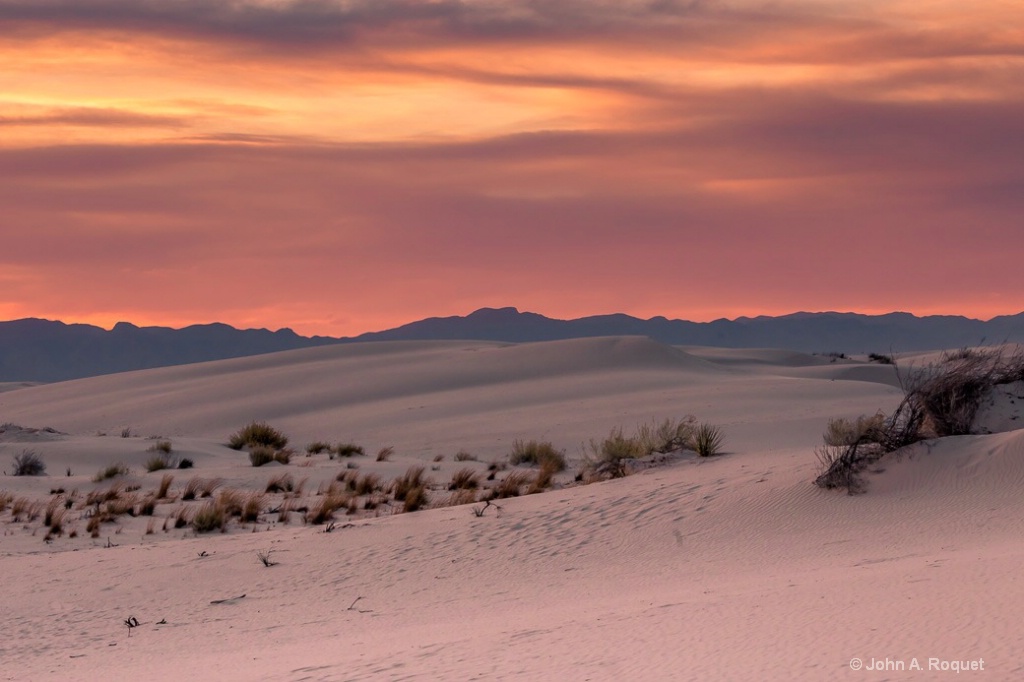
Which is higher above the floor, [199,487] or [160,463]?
[160,463]

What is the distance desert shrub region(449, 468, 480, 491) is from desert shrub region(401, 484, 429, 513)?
940 millimetres

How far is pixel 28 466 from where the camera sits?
24281mm

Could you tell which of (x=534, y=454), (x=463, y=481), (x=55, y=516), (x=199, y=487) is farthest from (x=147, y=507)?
(x=534, y=454)

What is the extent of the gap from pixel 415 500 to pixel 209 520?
10.3 ft

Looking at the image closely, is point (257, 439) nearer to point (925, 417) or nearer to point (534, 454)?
point (534, 454)

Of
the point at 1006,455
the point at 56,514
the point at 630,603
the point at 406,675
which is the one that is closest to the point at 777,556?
the point at 630,603

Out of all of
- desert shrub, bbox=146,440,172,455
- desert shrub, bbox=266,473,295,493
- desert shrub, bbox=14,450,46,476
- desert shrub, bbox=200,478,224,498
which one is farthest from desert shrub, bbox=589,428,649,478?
desert shrub, bbox=14,450,46,476

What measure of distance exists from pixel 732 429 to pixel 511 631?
18.7m

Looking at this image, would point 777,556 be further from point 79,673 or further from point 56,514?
point 56,514

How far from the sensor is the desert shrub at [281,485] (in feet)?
68.5

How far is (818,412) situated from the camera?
2916 centimetres

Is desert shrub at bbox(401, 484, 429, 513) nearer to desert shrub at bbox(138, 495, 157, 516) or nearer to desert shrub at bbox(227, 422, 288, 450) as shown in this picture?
desert shrub at bbox(138, 495, 157, 516)

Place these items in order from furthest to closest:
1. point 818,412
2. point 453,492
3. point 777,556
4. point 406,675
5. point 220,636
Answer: point 818,412
point 453,492
point 777,556
point 220,636
point 406,675

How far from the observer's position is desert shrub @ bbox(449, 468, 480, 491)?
67.8ft
